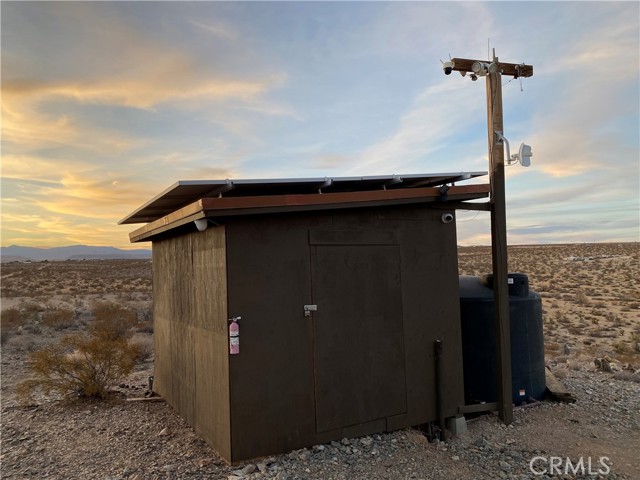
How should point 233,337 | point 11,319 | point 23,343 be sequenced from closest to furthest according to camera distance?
point 233,337 → point 23,343 → point 11,319

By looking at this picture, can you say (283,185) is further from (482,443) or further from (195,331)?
(482,443)

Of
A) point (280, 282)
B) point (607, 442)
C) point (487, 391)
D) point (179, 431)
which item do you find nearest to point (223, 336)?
point (280, 282)

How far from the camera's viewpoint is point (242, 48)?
35.0 ft

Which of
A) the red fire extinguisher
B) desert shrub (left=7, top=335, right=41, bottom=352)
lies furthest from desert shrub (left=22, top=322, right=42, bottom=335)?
the red fire extinguisher

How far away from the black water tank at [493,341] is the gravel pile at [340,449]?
0.36 metres

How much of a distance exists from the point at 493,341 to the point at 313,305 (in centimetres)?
323

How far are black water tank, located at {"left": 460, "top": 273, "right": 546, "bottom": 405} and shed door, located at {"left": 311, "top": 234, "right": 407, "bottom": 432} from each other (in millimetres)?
1528

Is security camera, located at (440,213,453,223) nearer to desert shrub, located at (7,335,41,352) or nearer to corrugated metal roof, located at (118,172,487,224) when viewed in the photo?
corrugated metal roof, located at (118,172,487,224)

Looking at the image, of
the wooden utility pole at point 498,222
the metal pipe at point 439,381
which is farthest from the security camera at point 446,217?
the metal pipe at point 439,381

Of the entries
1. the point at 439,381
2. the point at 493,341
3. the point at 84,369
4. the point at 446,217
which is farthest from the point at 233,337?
the point at 84,369

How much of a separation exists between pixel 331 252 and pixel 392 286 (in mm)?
1050

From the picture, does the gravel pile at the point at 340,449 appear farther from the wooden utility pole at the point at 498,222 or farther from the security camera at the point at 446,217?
the security camera at the point at 446,217

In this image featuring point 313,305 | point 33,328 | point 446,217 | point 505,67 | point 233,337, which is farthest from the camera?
point 33,328

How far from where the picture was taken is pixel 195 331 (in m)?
6.70
